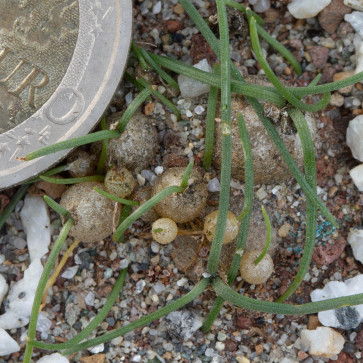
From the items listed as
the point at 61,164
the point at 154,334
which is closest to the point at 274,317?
the point at 154,334

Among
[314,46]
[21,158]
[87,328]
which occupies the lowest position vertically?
[87,328]

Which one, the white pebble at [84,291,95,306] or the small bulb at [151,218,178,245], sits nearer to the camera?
the small bulb at [151,218,178,245]

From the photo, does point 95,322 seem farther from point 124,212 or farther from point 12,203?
point 12,203

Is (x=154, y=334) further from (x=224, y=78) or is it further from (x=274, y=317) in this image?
(x=224, y=78)

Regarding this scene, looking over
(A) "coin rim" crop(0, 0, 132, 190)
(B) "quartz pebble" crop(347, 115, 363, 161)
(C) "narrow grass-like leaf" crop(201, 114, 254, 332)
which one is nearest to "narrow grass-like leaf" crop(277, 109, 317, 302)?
(C) "narrow grass-like leaf" crop(201, 114, 254, 332)

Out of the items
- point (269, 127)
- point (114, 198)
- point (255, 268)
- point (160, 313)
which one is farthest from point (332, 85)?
point (160, 313)

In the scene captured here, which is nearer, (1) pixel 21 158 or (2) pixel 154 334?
(1) pixel 21 158

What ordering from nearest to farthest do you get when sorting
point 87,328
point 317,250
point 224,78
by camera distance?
point 224,78 → point 87,328 → point 317,250

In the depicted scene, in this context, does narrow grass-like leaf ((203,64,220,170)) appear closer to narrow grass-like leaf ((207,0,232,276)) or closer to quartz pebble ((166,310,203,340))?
narrow grass-like leaf ((207,0,232,276))
